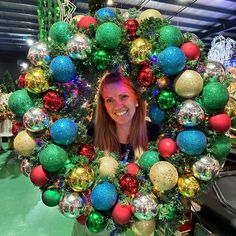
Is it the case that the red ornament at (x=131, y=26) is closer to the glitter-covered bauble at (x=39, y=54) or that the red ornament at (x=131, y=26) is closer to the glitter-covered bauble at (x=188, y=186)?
the glitter-covered bauble at (x=39, y=54)

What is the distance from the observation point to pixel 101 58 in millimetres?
1136

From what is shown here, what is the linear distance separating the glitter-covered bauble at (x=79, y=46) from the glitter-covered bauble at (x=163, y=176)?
533 mm

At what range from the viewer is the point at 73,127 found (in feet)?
3.66

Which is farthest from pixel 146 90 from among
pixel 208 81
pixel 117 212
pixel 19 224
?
pixel 19 224

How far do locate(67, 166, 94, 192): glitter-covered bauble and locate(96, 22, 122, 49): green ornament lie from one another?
50 centimetres

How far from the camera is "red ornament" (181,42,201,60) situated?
41.9 inches

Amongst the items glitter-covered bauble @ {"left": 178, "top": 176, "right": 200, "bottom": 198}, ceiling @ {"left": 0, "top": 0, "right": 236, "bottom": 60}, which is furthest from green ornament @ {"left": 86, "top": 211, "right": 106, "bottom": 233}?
ceiling @ {"left": 0, "top": 0, "right": 236, "bottom": 60}

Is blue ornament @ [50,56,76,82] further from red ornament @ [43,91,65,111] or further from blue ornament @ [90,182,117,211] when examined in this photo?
blue ornament @ [90,182,117,211]

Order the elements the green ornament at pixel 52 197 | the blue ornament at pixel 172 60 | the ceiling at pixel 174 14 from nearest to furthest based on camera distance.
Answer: the blue ornament at pixel 172 60, the green ornament at pixel 52 197, the ceiling at pixel 174 14

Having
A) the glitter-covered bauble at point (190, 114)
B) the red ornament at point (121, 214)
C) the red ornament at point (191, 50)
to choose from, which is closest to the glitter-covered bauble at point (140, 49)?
the red ornament at point (191, 50)

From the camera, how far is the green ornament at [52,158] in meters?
1.07

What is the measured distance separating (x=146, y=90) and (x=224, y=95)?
332 mm

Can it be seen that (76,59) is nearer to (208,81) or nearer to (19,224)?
(208,81)

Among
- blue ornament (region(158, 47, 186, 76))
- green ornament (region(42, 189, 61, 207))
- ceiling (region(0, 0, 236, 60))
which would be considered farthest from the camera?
ceiling (region(0, 0, 236, 60))
